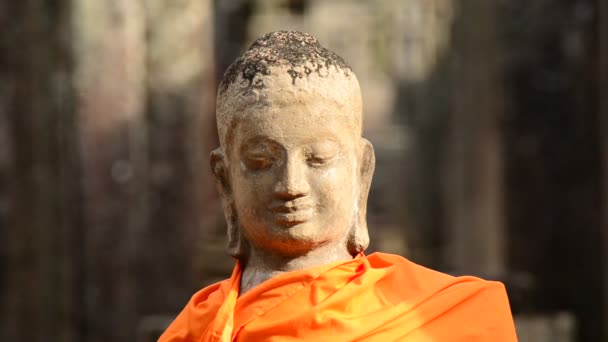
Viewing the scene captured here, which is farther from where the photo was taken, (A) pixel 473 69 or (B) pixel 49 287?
(A) pixel 473 69

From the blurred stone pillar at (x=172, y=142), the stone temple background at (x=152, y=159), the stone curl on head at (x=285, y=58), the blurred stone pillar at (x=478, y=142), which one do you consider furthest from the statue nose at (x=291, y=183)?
the blurred stone pillar at (x=478, y=142)

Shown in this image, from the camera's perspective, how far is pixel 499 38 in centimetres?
976

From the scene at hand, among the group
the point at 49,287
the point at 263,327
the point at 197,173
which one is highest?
the point at 263,327

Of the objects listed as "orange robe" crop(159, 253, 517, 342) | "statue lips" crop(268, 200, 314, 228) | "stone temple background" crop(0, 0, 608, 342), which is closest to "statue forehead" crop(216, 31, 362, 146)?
"statue lips" crop(268, 200, 314, 228)

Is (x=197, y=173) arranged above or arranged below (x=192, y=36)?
below

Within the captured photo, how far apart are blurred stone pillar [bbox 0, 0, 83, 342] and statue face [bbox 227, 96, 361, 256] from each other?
5.24m

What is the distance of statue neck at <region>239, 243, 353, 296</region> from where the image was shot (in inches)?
172

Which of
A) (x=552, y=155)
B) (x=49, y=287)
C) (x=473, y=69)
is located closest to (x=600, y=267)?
(x=552, y=155)

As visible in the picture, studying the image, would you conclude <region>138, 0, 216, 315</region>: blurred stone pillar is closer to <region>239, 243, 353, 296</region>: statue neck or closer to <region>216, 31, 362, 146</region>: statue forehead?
<region>239, 243, 353, 296</region>: statue neck

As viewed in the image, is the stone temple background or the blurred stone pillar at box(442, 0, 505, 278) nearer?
the stone temple background

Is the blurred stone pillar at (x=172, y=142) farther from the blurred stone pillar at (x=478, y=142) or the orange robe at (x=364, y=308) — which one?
the orange robe at (x=364, y=308)

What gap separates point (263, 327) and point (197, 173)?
219 inches

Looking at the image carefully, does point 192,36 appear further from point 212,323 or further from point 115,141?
point 212,323

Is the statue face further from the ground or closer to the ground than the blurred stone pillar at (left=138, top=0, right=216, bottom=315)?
further from the ground
